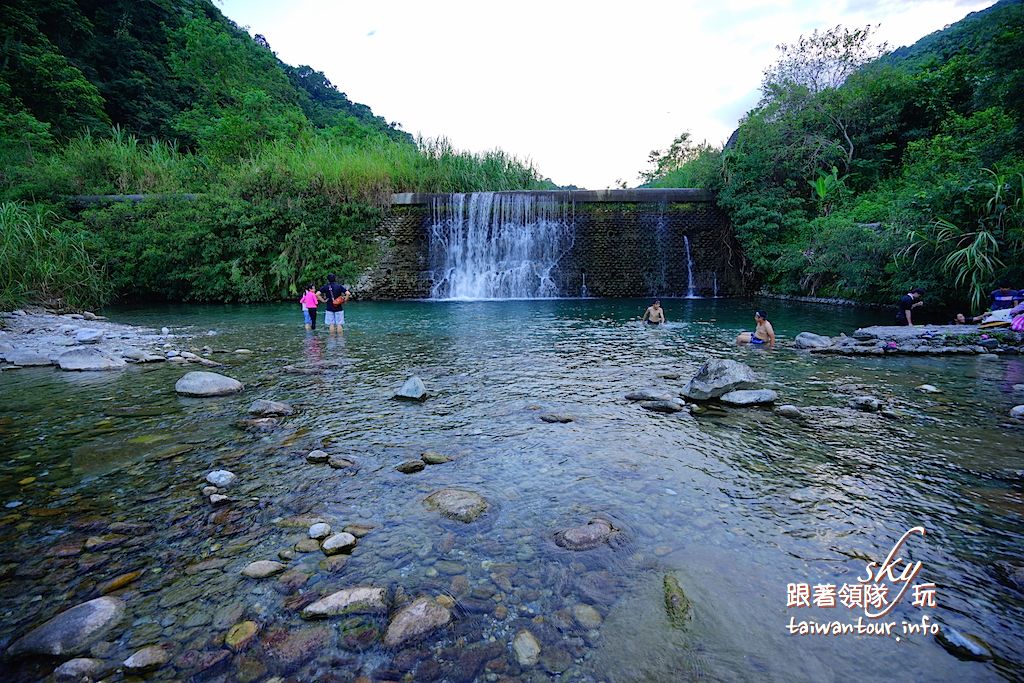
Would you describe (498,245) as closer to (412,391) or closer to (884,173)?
(412,391)

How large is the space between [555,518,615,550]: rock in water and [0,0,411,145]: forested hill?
31.5m

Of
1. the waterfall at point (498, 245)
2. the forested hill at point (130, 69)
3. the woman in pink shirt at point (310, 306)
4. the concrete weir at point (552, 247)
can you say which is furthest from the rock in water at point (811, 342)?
the forested hill at point (130, 69)

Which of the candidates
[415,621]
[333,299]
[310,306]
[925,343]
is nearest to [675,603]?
[415,621]

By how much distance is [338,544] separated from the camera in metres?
2.50

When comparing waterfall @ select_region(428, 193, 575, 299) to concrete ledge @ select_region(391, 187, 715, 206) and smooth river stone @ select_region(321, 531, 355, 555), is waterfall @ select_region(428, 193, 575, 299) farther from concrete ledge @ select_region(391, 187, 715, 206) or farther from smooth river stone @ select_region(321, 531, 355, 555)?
smooth river stone @ select_region(321, 531, 355, 555)

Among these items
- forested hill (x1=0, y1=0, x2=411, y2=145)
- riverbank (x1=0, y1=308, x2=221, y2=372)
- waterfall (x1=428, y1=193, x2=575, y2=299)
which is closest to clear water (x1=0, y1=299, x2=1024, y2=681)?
riverbank (x1=0, y1=308, x2=221, y2=372)

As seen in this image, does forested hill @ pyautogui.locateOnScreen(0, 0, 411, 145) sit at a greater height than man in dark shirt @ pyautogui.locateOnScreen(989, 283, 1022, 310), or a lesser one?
greater

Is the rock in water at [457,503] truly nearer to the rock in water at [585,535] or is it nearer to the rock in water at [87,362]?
the rock in water at [585,535]

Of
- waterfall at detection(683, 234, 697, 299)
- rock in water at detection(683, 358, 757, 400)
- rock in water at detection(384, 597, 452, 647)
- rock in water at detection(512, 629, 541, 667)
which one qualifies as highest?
waterfall at detection(683, 234, 697, 299)

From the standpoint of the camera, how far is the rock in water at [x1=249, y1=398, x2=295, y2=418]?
4.67m

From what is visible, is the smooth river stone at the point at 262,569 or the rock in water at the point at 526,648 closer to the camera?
the rock in water at the point at 526,648

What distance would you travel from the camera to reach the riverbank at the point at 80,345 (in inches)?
267

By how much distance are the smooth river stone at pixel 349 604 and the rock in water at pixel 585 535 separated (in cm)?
94

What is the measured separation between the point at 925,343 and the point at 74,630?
411 inches
